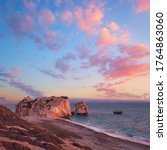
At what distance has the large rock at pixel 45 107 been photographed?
4018 inches

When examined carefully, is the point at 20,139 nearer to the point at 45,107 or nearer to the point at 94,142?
the point at 94,142

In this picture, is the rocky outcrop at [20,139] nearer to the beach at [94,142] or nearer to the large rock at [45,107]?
the beach at [94,142]

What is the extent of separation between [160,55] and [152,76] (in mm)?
1012

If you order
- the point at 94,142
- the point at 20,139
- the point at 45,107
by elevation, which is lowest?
the point at 94,142

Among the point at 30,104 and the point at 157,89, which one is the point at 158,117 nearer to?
the point at 157,89

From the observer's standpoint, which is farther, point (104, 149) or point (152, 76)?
point (104, 149)

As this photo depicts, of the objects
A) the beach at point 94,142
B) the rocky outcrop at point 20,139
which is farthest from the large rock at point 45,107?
the rocky outcrop at point 20,139

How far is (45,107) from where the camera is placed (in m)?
104

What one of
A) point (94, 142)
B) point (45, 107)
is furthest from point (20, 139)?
point (45, 107)

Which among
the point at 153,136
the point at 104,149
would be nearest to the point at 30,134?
the point at 104,149

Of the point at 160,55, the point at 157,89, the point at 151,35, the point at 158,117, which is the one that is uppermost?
the point at 151,35

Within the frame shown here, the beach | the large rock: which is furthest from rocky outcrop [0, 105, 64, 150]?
the large rock

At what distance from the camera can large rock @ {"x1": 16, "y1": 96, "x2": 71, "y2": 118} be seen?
10206 centimetres

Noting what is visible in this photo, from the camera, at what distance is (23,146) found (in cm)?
2267
